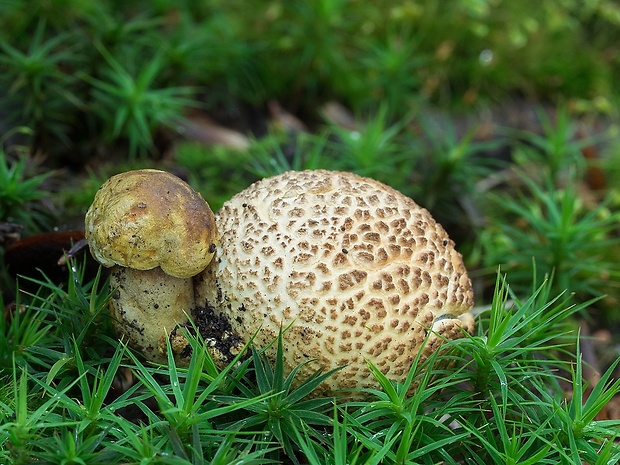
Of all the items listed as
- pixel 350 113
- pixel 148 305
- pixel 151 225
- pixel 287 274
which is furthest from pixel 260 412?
pixel 350 113

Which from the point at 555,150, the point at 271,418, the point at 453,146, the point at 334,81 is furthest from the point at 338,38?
the point at 271,418

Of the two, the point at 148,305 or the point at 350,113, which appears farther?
the point at 350,113

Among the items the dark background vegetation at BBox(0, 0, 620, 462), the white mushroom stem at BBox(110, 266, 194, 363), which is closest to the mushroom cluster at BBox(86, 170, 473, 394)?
the white mushroom stem at BBox(110, 266, 194, 363)

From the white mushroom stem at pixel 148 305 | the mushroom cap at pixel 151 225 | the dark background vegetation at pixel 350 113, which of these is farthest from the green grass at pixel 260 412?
the dark background vegetation at pixel 350 113

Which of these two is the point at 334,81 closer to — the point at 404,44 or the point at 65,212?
the point at 404,44

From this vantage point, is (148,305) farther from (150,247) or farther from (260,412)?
(260,412)

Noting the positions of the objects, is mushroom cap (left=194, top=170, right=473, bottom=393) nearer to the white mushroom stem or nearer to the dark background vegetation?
the white mushroom stem

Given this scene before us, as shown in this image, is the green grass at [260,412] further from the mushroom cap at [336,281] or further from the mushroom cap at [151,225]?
the mushroom cap at [151,225]
